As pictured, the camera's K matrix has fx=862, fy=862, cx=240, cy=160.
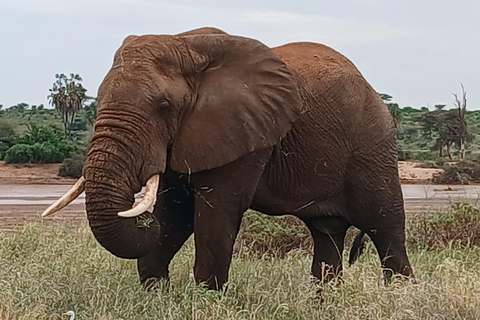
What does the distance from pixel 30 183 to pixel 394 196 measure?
63.7 ft

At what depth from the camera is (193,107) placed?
618 cm

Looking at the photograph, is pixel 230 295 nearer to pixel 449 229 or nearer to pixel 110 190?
pixel 110 190

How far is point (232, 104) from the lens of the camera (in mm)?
6312

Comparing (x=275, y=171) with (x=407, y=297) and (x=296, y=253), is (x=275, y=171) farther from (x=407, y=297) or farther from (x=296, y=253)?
(x=296, y=253)

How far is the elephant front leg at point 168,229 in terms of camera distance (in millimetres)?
6879

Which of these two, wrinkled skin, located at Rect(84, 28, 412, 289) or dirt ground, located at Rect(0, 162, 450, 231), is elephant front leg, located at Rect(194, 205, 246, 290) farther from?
dirt ground, located at Rect(0, 162, 450, 231)

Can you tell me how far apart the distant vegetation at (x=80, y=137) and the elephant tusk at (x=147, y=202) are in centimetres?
1221

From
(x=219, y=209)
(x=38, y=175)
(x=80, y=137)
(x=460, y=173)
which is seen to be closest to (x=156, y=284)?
(x=219, y=209)

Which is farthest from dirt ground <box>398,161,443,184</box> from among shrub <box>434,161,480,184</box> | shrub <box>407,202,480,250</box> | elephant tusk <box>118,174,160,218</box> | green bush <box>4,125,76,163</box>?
elephant tusk <box>118,174,160,218</box>

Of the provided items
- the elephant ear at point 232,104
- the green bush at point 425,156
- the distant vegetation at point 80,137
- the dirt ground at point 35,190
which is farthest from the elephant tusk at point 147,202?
the green bush at point 425,156

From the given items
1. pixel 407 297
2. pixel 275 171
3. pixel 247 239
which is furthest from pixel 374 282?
pixel 247 239

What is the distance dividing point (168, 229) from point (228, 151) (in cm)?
109

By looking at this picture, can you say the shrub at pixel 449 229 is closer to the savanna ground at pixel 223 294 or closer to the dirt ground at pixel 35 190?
the savanna ground at pixel 223 294

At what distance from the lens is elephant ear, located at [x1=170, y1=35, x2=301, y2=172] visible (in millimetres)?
6152
